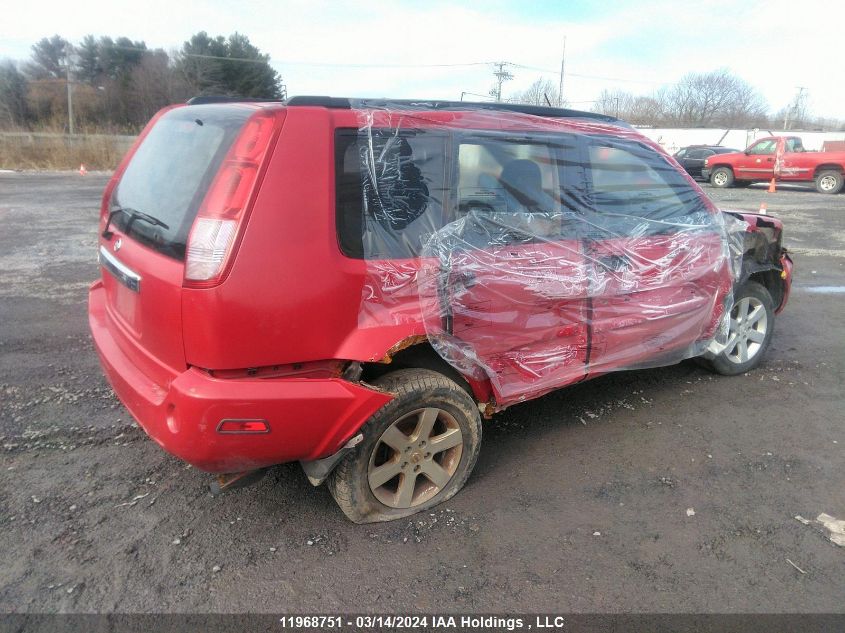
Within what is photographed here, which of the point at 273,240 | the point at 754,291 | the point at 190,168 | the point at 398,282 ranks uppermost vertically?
the point at 190,168

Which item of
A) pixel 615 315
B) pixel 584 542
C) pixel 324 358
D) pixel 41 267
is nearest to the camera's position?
pixel 324 358

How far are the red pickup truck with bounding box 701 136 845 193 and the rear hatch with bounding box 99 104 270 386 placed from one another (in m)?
22.1

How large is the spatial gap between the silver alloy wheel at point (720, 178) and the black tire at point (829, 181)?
2721mm

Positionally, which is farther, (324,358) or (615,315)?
(615,315)

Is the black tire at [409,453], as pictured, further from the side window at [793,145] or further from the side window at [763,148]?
the side window at [793,145]

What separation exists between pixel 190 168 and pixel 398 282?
3.15 feet

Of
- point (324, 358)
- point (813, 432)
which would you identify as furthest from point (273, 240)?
point (813, 432)

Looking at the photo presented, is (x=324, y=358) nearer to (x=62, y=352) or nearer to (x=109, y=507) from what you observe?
(x=109, y=507)

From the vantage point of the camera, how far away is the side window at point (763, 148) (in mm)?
20625

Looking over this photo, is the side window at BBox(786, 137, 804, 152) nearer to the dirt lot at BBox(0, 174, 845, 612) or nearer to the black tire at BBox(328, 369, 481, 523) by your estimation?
the dirt lot at BBox(0, 174, 845, 612)

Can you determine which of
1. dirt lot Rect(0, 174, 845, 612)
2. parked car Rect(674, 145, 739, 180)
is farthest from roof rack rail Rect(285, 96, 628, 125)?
parked car Rect(674, 145, 739, 180)

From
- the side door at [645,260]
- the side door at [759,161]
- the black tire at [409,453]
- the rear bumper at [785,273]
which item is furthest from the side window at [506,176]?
the side door at [759,161]

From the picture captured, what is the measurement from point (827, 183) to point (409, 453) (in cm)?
2236

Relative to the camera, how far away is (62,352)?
4.54m
